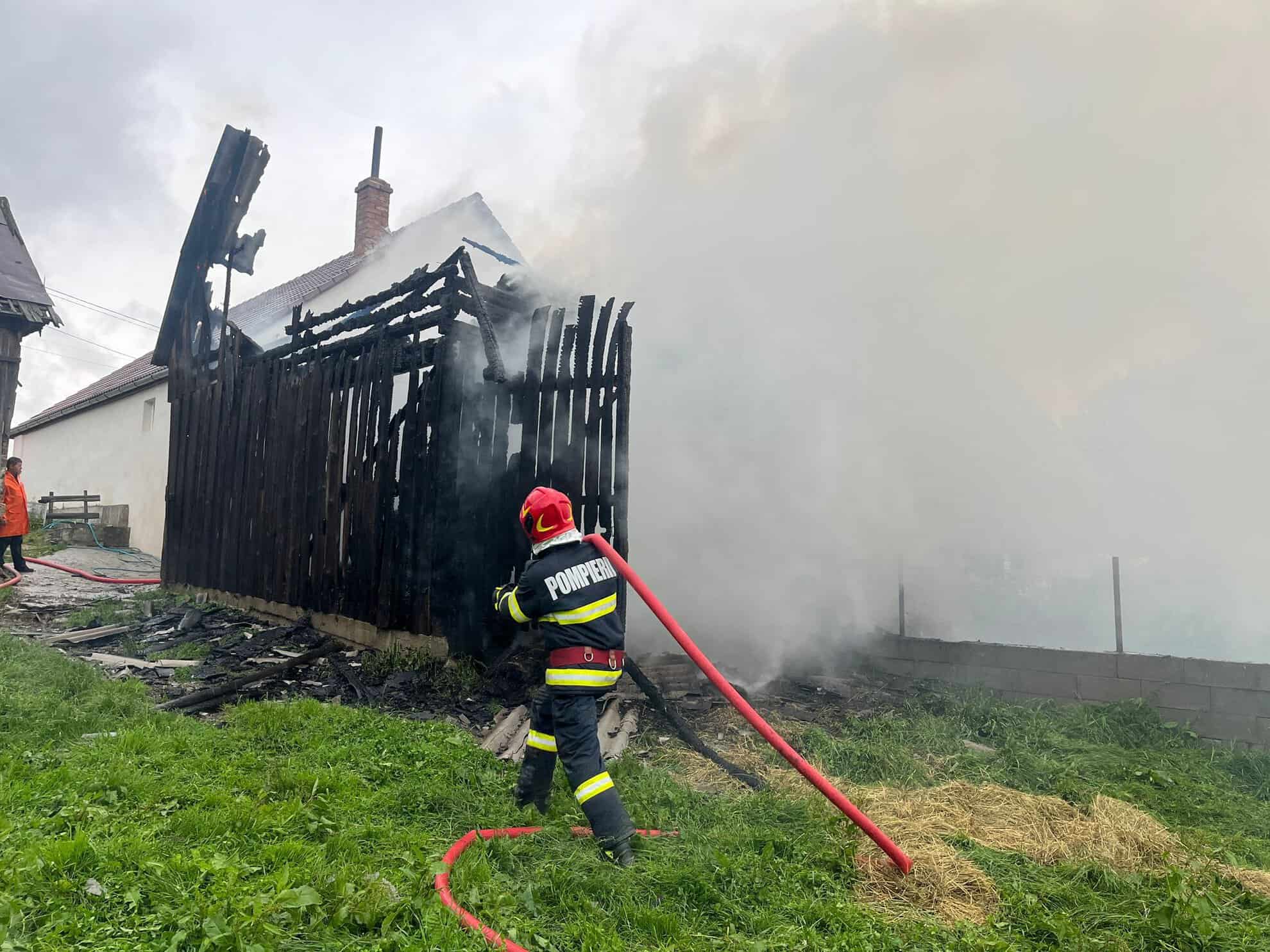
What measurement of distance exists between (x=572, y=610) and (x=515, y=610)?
295 millimetres

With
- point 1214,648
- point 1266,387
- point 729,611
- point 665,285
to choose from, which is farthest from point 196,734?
point 1266,387

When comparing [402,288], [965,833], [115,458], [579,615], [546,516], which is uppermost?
[402,288]

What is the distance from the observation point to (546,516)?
4160mm

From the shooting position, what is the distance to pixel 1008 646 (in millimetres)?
7242

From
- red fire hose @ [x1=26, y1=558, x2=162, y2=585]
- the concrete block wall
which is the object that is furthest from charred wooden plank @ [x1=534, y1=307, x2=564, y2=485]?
red fire hose @ [x1=26, y1=558, x2=162, y2=585]

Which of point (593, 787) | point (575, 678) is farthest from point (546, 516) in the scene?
point (593, 787)

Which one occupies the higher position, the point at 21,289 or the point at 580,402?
the point at 21,289

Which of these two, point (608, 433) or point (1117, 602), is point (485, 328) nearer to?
point (608, 433)

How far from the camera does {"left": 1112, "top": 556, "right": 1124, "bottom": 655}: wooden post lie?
22.5 feet

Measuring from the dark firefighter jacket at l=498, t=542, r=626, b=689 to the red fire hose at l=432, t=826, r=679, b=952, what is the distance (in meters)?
0.70

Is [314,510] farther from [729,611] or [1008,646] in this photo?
[1008,646]

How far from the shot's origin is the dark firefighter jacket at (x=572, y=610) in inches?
155

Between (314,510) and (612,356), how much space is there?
165 inches

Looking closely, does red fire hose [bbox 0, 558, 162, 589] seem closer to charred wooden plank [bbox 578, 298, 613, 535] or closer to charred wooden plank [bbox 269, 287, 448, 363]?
charred wooden plank [bbox 269, 287, 448, 363]
